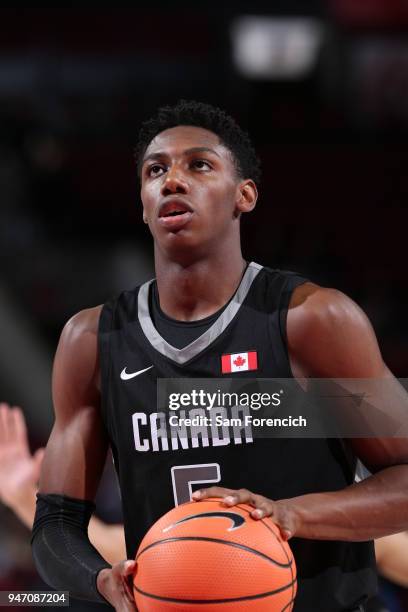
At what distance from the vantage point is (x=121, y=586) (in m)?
2.32

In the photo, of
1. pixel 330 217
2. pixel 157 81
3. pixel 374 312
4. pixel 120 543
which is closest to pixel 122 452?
pixel 120 543

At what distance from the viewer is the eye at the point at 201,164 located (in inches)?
110

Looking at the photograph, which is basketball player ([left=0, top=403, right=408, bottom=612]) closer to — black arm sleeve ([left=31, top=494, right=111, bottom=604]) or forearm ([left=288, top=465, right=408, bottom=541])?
black arm sleeve ([left=31, top=494, right=111, bottom=604])

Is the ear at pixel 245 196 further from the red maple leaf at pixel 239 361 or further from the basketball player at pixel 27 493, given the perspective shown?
the basketball player at pixel 27 493

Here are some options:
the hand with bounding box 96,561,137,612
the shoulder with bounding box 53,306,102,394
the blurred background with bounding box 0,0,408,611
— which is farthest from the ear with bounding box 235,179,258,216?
the blurred background with bounding box 0,0,408,611

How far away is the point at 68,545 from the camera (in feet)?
8.93

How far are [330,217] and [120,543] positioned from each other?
5585 millimetres

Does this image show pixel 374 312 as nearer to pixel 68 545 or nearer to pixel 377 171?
pixel 377 171

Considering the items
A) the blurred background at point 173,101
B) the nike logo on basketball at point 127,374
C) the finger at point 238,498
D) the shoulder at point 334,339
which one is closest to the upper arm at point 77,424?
the nike logo on basketball at point 127,374

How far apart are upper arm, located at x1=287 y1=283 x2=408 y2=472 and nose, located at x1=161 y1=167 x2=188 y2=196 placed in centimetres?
49

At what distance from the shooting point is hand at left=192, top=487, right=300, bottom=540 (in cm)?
216

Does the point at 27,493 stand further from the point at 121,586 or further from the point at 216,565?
the point at 216,565

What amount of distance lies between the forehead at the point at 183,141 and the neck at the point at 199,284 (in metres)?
0.30

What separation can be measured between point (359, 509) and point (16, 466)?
5.10ft
